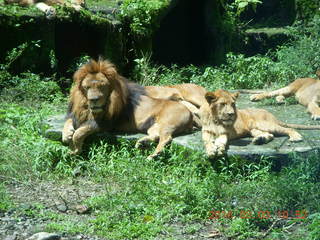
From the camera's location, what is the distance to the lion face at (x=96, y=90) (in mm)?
8078

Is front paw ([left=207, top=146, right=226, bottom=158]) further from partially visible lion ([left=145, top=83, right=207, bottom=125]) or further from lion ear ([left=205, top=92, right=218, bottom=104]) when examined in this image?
partially visible lion ([left=145, top=83, right=207, bottom=125])

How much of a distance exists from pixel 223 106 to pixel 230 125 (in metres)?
0.28

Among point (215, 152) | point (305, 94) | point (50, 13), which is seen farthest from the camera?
point (50, 13)

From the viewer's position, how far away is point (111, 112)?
8.34m

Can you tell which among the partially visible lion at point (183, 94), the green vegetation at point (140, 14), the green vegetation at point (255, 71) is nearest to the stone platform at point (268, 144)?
the partially visible lion at point (183, 94)

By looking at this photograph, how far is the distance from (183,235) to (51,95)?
18.7 feet

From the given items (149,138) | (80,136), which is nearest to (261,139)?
(149,138)

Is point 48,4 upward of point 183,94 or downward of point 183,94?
upward

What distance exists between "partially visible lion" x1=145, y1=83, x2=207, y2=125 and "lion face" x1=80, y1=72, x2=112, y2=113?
118 cm

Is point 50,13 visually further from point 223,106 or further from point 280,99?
point 223,106

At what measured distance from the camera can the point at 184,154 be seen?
7.81 m

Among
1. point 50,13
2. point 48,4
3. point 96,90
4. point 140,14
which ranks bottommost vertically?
point 96,90

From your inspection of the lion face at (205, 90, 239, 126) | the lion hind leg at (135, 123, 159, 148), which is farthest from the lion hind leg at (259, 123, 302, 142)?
the lion hind leg at (135, 123, 159, 148)

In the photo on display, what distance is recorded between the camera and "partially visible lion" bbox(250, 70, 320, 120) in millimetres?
9461
